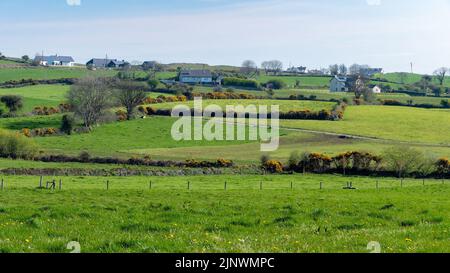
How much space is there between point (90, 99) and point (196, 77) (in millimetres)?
89467

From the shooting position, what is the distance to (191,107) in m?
111

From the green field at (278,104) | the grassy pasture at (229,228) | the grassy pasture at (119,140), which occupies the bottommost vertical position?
the grassy pasture at (119,140)

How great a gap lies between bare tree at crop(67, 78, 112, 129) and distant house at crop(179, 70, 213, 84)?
78.2 meters

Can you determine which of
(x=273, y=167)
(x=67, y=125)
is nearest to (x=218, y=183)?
(x=273, y=167)

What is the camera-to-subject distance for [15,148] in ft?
208

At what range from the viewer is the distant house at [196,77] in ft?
576

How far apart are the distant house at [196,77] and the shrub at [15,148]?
109867mm

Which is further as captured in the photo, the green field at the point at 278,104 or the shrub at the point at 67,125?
the green field at the point at 278,104

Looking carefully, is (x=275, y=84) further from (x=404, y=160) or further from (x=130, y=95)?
(x=404, y=160)

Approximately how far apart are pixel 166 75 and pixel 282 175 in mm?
129291

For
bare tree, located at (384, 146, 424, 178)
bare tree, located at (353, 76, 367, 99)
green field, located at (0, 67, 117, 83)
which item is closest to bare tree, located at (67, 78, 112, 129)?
bare tree, located at (384, 146, 424, 178)

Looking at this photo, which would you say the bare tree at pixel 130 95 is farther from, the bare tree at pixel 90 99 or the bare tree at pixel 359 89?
the bare tree at pixel 359 89

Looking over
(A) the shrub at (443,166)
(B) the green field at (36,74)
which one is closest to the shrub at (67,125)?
(A) the shrub at (443,166)

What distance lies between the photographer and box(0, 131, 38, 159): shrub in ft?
208
